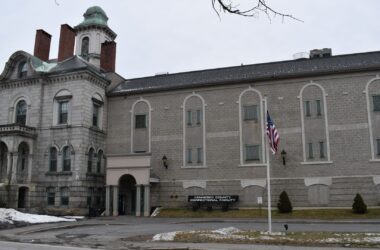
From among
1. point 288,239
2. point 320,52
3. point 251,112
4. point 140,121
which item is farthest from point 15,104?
point 288,239

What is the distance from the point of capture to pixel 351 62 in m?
35.2

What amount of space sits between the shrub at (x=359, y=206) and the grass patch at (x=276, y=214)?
0.36 meters

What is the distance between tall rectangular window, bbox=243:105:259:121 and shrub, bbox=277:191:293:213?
7.52 meters

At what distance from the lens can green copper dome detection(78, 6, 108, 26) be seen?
51.8 m

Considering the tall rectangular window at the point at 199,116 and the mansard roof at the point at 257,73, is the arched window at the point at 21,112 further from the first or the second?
the tall rectangular window at the point at 199,116

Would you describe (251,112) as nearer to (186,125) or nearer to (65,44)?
(186,125)

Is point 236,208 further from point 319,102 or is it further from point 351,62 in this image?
point 351,62

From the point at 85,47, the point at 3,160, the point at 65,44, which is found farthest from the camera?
the point at 85,47

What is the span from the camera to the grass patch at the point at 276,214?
2927 centimetres

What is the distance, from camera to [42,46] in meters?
45.1

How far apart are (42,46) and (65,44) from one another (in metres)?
3.09

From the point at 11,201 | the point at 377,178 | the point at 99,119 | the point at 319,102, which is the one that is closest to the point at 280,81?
the point at 319,102

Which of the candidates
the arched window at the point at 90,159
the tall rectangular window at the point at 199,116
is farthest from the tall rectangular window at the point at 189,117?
the arched window at the point at 90,159

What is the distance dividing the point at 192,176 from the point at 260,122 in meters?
7.68
